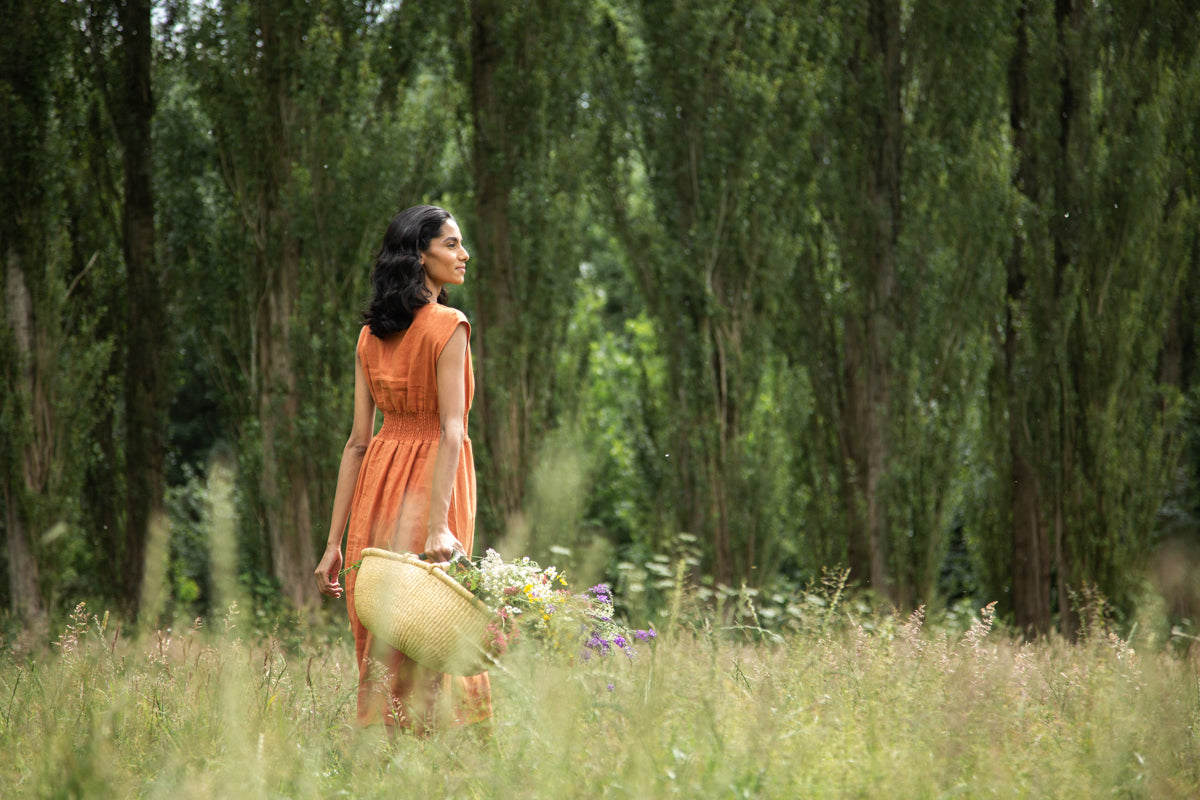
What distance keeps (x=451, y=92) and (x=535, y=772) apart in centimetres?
666

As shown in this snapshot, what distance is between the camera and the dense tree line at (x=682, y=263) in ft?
24.7

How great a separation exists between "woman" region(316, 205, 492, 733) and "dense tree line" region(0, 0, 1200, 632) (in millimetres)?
3915

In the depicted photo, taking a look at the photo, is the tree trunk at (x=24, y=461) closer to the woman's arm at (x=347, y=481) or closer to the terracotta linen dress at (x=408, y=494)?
the woman's arm at (x=347, y=481)

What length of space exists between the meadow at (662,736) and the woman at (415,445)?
0.20 m

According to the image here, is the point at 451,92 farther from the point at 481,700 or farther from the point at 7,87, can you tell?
the point at 481,700

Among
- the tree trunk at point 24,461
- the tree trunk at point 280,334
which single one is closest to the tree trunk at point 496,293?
the tree trunk at point 280,334

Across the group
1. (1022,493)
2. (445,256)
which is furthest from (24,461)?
(1022,493)

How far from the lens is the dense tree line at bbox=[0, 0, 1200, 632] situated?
752cm

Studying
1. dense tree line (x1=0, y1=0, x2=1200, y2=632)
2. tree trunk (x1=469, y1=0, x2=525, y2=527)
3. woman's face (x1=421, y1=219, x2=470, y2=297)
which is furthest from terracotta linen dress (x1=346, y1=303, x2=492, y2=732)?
tree trunk (x1=469, y1=0, x2=525, y2=527)

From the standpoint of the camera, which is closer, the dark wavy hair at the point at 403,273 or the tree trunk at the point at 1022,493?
the dark wavy hair at the point at 403,273

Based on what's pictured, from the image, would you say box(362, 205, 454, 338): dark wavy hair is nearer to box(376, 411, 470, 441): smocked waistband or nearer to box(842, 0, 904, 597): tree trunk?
box(376, 411, 470, 441): smocked waistband

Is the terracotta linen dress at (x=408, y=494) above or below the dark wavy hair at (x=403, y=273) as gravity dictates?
below

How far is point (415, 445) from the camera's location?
341 centimetres

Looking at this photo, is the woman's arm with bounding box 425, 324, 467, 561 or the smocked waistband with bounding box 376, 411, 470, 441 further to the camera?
the smocked waistband with bounding box 376, 411, 470, 441
